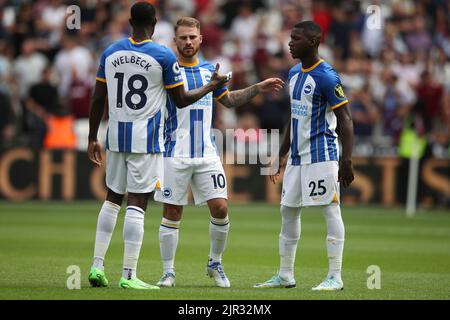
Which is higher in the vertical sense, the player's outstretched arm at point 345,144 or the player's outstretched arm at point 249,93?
the player's outstretched arm at point 249,93

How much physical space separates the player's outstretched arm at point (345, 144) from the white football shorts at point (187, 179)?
127 cm

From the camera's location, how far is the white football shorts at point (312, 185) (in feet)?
30.8

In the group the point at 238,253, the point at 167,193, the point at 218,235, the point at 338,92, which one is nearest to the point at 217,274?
the point at 218,235

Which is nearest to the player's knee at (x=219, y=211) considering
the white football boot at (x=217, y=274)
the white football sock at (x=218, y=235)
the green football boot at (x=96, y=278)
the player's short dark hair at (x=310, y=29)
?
the white football sock at (x=218, y=235)

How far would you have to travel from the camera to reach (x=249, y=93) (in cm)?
1003

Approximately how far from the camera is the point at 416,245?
1470cm

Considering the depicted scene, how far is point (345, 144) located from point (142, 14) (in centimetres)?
219

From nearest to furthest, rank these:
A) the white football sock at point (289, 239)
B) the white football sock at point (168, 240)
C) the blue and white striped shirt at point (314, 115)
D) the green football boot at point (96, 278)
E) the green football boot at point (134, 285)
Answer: the green football boot at point (134, 285)
the green football boot at point (96, 278)
the blue and white striped shirt at point (314, 115)
the white football sock at point (289, 239)
the white football sock at point (168, 240)

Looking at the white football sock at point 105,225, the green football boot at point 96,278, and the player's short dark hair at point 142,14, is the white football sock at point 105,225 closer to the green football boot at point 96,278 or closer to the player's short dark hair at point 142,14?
the green football boot at point 96,278

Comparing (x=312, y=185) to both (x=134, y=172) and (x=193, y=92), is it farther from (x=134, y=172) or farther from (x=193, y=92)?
(x=134, y=172)

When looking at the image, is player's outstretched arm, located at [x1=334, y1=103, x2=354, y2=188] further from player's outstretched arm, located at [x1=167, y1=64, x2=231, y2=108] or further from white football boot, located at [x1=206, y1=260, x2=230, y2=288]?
white football boot, located at [x1=206, y1=260, x2=230, y2=288]

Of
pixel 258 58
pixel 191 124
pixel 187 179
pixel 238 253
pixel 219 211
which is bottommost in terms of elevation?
pixel 238 253

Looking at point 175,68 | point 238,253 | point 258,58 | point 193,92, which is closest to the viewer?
point 175,68
